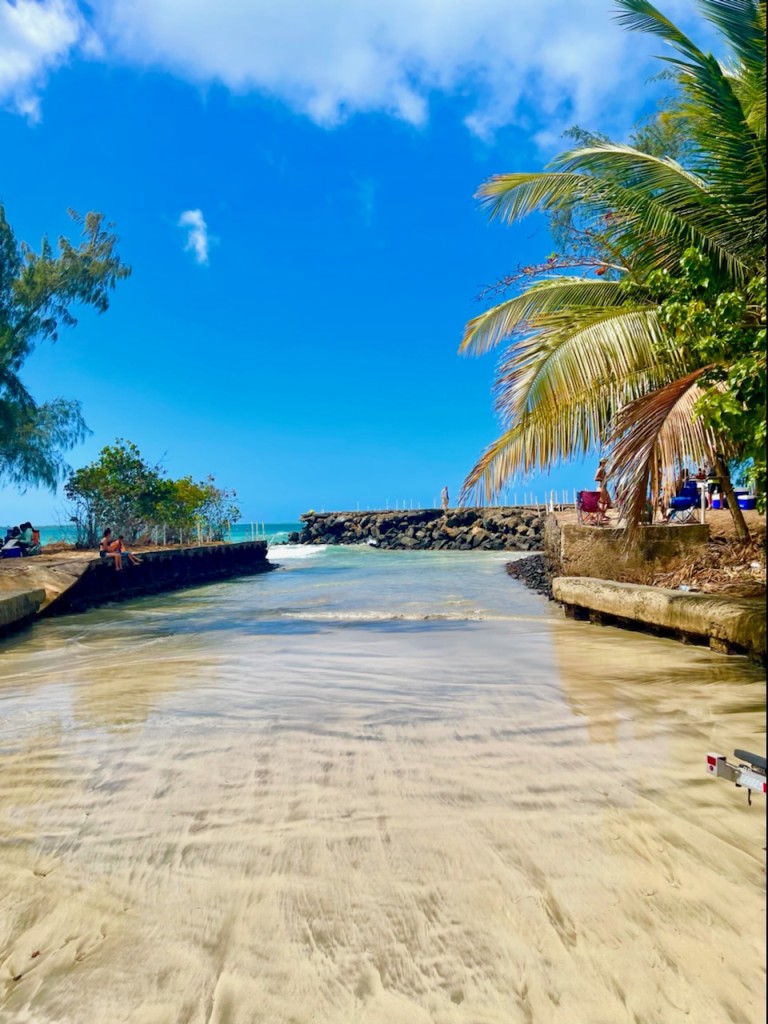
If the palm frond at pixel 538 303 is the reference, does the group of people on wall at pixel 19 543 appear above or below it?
below

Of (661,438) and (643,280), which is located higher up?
(643,280)

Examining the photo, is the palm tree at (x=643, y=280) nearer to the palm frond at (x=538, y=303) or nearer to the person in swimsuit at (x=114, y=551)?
the palm frond at (x=538, y=303)

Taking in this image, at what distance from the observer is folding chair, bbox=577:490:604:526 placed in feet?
45.8

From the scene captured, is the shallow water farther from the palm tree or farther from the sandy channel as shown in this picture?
the palm tree

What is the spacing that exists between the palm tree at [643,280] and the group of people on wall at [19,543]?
14847mm

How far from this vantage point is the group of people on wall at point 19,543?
58.8 feet

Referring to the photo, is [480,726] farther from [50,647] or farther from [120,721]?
[50,647]

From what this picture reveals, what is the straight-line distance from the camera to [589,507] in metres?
14.0

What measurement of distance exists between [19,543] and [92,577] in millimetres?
4997

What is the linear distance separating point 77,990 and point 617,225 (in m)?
8.39

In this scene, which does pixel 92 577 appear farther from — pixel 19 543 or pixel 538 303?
pixel 538 303

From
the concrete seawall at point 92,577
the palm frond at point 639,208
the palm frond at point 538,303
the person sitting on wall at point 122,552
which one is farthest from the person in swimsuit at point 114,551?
the palm frond at point 639,208

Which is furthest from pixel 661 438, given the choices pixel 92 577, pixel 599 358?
pixel 92 577

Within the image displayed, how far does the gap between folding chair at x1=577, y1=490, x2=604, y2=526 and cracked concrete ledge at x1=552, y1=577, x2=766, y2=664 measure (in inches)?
175
